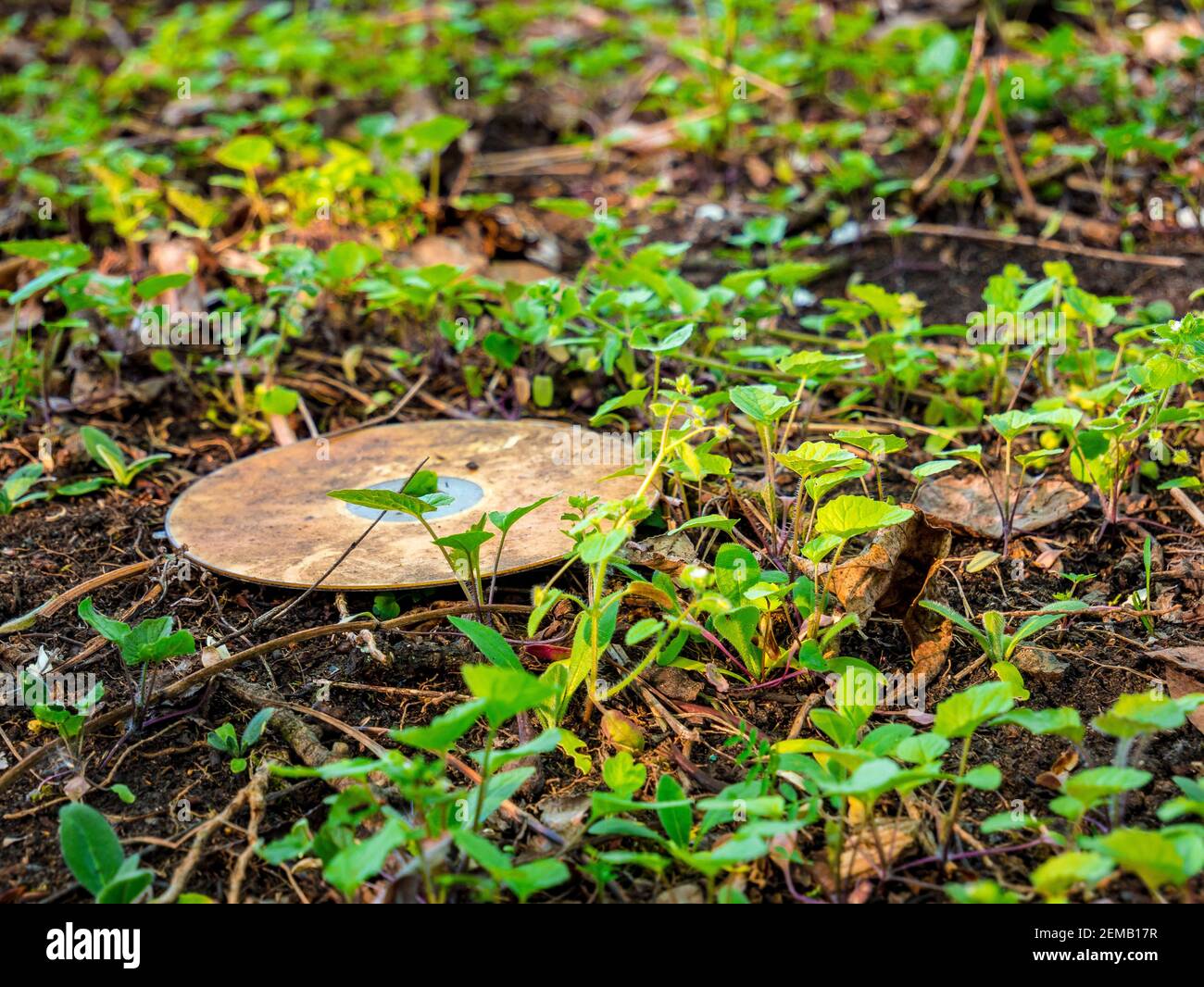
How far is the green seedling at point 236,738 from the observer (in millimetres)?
1592

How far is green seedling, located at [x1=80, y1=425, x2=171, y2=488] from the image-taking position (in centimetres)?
236

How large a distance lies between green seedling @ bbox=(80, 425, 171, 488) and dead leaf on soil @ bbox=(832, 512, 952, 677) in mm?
1451

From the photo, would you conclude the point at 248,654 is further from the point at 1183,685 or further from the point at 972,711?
the point at 1183,685

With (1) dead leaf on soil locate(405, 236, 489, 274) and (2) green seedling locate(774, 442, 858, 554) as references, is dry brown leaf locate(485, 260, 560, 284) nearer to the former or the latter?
(1) dead leaf on soil locate(405, 236, 489, 274)

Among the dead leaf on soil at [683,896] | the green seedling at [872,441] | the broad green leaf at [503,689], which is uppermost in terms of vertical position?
the green seedling at [872,441]

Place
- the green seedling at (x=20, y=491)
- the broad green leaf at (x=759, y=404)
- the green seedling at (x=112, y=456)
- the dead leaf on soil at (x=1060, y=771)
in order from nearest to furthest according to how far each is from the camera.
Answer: the dead leaf on soil at (x=1060, y=771) → the broad green leaf at (x=759, y=404) → the green seedling at (x=20, y=491) → the green seedling at (x=112, y=456)

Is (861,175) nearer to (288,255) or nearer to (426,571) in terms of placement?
(288,255)

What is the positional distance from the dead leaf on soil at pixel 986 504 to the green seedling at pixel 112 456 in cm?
157

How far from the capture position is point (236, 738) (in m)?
1.62

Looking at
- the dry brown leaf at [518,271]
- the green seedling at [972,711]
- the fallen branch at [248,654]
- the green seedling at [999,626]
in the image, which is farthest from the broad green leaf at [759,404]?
the dry brown leaf at [518,271]

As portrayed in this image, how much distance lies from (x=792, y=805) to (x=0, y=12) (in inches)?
264

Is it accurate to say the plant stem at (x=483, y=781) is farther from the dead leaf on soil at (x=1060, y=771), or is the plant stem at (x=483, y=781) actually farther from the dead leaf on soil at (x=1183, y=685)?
the dead leaf on soil at (x=1183, y=685)

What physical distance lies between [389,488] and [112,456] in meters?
0.62

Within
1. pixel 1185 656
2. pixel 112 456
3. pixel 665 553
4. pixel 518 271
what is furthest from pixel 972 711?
pixel 518 271
